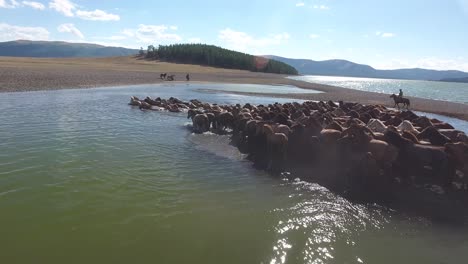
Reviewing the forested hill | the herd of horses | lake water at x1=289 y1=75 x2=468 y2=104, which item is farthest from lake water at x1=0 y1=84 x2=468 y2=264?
the forested hill

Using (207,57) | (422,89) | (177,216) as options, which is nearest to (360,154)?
(177,216)

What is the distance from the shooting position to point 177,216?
8.25 m

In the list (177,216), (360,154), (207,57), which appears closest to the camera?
(177,216)

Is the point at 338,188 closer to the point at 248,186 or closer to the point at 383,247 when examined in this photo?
the point at 248,186

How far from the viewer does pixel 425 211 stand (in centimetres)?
941

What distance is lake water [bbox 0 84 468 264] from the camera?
6.89 m

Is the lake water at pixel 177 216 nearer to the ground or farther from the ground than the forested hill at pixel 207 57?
nearer to the ground

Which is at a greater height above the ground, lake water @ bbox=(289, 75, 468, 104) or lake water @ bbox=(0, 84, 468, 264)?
lake water @ bbox=(0, 84, 468, 264)

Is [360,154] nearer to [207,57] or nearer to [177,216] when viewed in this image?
[177,216]

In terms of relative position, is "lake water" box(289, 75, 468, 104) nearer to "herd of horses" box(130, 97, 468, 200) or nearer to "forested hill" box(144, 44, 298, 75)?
"forested hill" box(144, 44, 298, 75)

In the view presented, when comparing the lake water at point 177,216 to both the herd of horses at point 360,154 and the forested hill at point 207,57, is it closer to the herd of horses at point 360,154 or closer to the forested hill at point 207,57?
the herd of horses at point 360,154

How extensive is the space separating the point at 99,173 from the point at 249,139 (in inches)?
253

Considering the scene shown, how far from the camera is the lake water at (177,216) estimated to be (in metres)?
6.89

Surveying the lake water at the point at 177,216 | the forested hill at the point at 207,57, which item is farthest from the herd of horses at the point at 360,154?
the forested hill at the point at 207,57
